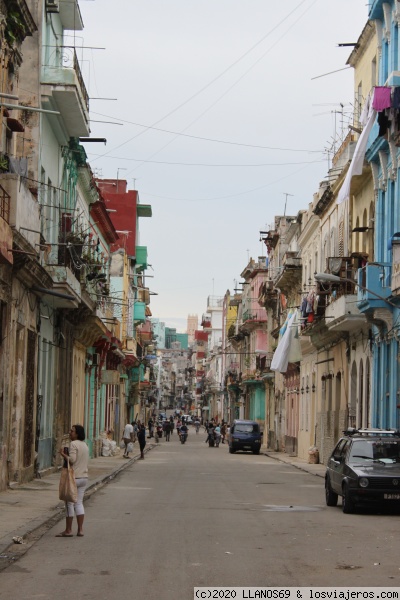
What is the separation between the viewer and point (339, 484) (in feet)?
69.7

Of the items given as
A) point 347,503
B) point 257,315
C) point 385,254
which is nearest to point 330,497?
point 347,503

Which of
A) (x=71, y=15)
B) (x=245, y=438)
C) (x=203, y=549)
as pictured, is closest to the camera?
(x=203, y=549)

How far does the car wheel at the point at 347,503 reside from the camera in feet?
66.7

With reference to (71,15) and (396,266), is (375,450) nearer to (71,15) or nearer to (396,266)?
(396,266)

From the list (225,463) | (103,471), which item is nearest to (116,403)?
(225,463)

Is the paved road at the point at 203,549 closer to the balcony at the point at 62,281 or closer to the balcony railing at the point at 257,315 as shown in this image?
the balcony at the point at 62,281

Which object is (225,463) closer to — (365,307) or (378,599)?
(365,307)

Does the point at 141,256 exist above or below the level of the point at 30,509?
above

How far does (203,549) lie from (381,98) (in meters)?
16.7

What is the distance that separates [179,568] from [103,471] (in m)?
22.4

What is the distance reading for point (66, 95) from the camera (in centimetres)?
2908

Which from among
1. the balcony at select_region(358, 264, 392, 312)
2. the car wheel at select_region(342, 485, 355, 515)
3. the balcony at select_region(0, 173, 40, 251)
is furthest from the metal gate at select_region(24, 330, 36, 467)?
the car wheel at select_region(342, 485, 355, 515)

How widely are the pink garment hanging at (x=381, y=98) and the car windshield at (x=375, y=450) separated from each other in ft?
33.4

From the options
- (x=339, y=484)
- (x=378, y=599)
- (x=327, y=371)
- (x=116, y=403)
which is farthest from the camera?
(x=116, y=403)
